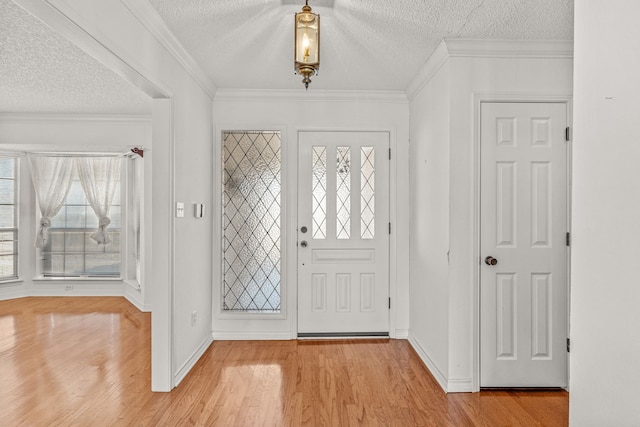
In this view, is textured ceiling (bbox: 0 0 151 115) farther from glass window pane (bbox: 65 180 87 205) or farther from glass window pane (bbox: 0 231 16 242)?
glass window pane (bbox: 0 231 16 242)

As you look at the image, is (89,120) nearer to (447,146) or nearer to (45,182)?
(45,182)

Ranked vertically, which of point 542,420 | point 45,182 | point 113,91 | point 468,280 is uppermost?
point 113,91

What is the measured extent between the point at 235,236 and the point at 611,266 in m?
3.58

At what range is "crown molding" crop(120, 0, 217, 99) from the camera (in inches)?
91.2

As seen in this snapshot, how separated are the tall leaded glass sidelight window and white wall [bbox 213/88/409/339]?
9 centimetres

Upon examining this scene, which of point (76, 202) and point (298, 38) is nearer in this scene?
point (298, 38)

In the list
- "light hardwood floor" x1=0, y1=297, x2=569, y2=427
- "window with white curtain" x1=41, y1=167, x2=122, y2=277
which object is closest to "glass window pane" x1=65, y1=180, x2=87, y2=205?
"window with white curtain" x1=41, y1=167, x2=122, y2=277

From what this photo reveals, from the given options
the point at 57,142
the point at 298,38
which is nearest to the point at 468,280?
the point at 298,38

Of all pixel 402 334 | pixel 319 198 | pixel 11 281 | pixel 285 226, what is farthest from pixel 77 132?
pixel 402 334

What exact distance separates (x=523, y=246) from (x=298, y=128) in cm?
232

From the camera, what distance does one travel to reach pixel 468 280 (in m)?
2.95

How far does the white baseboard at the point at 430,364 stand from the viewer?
2.97m

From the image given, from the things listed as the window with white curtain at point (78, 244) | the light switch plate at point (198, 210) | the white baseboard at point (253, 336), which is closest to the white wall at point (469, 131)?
the white baseboard at point (253, 336)

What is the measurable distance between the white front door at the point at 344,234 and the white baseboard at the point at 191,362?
3.01 ft
